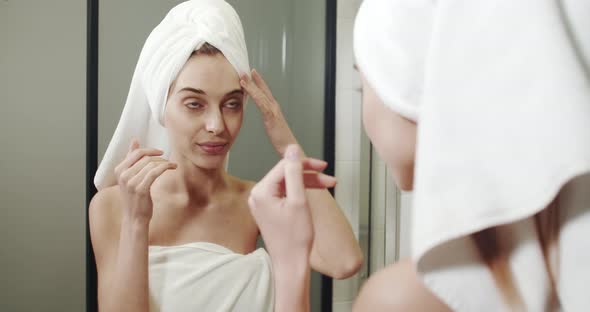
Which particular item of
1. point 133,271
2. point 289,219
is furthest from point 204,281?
point 289,219

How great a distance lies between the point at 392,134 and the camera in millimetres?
358

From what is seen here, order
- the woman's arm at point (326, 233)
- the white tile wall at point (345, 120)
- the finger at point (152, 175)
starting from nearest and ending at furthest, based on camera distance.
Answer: the finger at point (152, 175)
the woman's arm at point (326, 233)
the white tile wall at point (345, 120)

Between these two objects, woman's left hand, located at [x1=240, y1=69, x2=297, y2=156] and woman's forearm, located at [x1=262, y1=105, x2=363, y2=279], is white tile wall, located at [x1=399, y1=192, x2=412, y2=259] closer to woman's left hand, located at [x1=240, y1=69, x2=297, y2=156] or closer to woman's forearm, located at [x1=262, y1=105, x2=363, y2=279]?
woman's forearm, located at [x1=262, y1=105, x2=363, y2=279]

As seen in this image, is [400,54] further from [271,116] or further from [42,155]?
[42,155]

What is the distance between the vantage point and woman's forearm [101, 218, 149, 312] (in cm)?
65

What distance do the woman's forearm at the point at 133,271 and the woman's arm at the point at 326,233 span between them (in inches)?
11.4

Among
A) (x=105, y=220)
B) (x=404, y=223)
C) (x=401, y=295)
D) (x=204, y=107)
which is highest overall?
(x=204, y=107)

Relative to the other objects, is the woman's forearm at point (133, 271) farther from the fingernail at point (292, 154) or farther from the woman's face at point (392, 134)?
the woman's face at point (392, 134)

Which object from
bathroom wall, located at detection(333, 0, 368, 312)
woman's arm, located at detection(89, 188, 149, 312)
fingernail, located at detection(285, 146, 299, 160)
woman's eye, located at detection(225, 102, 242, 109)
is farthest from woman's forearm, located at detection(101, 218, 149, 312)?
bathroom wall, located at detection(333, 0, 368, 312)

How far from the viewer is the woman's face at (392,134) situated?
351 millimetres

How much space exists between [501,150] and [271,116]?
0.54 m

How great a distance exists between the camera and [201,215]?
2.41 feet

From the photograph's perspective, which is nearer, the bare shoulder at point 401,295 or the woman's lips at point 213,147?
the bare shoulder at point 401,295

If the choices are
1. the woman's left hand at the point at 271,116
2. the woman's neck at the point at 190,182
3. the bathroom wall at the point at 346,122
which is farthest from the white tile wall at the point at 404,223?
the woman's neck at the point at 190,182
